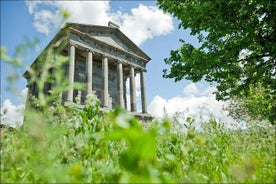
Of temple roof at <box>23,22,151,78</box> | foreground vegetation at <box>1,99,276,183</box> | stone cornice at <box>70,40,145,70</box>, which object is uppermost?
temple roof at <box>23,22,151,78</box>

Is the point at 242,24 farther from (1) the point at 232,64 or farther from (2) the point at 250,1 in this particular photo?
(1) the point at 232,64

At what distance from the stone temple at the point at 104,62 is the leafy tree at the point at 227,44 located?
12.5m

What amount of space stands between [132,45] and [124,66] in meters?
2.95

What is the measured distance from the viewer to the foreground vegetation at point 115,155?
872 mm

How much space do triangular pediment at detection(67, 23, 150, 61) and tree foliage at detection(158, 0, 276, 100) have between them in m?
13.9

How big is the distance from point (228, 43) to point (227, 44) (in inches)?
3.0

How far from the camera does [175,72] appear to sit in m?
14.7

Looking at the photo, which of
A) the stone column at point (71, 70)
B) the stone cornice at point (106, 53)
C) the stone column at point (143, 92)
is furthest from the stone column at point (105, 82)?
the stone column at point (143, 92)

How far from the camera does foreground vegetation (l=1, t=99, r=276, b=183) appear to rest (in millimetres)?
872

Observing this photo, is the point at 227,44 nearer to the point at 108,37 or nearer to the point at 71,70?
the point at 71,70

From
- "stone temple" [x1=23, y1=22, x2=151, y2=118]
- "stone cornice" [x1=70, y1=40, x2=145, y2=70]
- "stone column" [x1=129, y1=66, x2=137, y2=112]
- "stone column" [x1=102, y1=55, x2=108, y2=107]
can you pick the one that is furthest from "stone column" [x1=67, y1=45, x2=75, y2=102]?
"stone column" [x1=129, y1=66, x2=137, y2=112]

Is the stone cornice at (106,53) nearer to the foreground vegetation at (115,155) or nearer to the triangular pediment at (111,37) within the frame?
the triangular pediment at (111,37)

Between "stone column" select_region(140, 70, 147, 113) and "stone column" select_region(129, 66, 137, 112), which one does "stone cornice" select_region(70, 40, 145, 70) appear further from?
"stone column" select_region(129, 66, 137, 112)

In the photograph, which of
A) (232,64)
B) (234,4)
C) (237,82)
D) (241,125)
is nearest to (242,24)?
(234,4)
